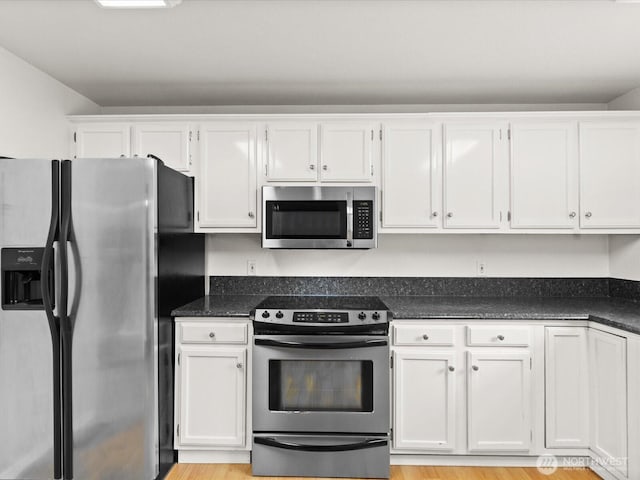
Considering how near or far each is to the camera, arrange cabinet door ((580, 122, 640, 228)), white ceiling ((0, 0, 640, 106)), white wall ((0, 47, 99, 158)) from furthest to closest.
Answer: cabinet door ((580, 122, 640, 228)), white wall ((0, 47, 99, 158)), white ceiling ((0, 0, 640, 106))

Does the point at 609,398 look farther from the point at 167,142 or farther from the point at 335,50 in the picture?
the point at 167,142

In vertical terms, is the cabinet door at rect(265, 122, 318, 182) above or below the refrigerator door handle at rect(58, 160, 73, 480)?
above

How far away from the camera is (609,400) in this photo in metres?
2.46

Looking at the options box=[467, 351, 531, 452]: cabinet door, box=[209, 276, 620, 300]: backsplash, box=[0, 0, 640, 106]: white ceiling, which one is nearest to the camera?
box=[0, 0, 640, 106]: white ceiling

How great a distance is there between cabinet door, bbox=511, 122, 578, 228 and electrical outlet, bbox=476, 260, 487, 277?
1.38 feet

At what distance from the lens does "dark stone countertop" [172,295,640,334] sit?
263 centimetres

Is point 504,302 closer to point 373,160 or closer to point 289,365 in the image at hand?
point 373,160

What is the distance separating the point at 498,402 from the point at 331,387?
0.97 meters

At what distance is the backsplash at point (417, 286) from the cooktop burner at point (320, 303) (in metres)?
0.10

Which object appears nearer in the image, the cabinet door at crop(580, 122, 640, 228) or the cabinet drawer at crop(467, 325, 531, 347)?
the cabinet drawer at crop(467, 325, 531, 347)

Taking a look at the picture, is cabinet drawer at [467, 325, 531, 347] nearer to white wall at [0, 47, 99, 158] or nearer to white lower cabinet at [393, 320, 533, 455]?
white lower cabinet at [393, 320, 533, 455]

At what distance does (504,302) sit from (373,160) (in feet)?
4.33

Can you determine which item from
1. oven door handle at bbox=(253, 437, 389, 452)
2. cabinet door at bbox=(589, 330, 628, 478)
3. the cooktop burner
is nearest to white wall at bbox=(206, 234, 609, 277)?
the cooktop burner

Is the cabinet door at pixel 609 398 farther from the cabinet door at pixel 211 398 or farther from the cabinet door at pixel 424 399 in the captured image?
the cabinet door at pixel 211 398
